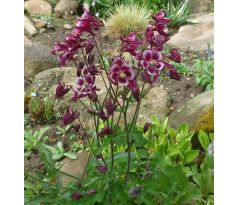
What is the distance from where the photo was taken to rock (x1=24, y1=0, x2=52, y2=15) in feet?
21.1

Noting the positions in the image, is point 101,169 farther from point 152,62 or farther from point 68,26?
point 68,26

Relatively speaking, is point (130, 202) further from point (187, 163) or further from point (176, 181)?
point (187, 163)

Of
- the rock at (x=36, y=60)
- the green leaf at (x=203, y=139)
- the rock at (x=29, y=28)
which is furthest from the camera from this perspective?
the rock at (x=29, y=28)

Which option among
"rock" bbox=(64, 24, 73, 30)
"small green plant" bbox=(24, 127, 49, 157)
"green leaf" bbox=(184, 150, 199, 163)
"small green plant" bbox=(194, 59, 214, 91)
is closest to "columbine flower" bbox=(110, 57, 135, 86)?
"green leaf" bbox=(184, 150, 199, 163)

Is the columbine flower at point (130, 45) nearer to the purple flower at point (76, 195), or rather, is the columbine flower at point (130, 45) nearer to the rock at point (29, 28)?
the purple flower at point (76, 195)

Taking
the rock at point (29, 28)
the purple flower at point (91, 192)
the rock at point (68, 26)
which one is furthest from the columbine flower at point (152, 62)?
the rock at point (68, 26)

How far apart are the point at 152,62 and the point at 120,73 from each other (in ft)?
0.47

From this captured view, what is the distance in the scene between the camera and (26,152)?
370cm

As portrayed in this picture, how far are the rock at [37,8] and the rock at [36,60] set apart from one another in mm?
1329

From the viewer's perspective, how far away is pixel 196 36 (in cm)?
565

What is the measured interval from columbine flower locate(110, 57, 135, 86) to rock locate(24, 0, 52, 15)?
4.50m

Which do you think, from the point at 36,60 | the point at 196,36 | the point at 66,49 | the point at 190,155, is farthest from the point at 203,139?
the point at 196,36

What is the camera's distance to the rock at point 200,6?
22.2 ft

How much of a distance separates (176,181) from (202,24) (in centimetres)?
369
